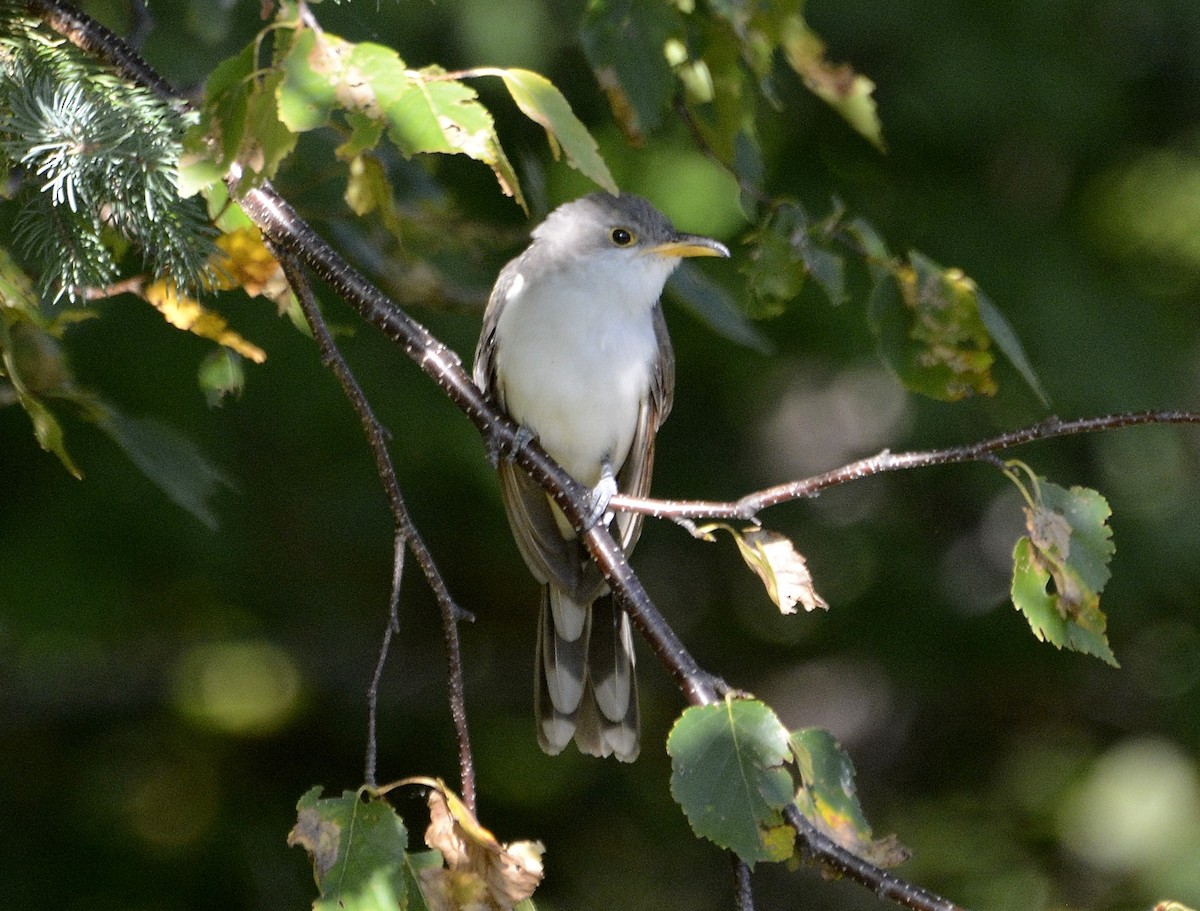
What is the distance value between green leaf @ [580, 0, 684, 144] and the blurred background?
1.74 meters

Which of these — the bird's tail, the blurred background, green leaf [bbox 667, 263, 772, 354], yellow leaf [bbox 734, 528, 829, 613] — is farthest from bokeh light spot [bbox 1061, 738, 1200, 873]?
yellow leaf [bbox 734, 528, 829, 613]

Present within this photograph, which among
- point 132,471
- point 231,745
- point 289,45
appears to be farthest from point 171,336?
point 289,45

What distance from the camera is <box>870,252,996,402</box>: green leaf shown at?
304cm

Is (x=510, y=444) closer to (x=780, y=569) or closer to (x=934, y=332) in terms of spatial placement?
(x=780, y=569)

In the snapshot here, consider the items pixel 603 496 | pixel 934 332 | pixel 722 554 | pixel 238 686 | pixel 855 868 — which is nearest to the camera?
pixel 855 868

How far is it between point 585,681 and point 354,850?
1.61m

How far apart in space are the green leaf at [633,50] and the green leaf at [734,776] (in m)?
1.31

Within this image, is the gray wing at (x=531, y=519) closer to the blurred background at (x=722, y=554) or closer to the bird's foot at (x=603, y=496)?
the bird's foot at (x=603, y=496)

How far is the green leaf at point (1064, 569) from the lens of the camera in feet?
7.63

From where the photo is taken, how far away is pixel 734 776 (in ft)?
7.22

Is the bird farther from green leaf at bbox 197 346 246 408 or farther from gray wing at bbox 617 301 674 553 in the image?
green leaf at bbox 197 346 246 408

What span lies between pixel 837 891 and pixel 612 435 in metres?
3.52

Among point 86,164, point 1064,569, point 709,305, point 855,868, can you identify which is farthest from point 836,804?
point 709,305

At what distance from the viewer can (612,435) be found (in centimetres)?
419
